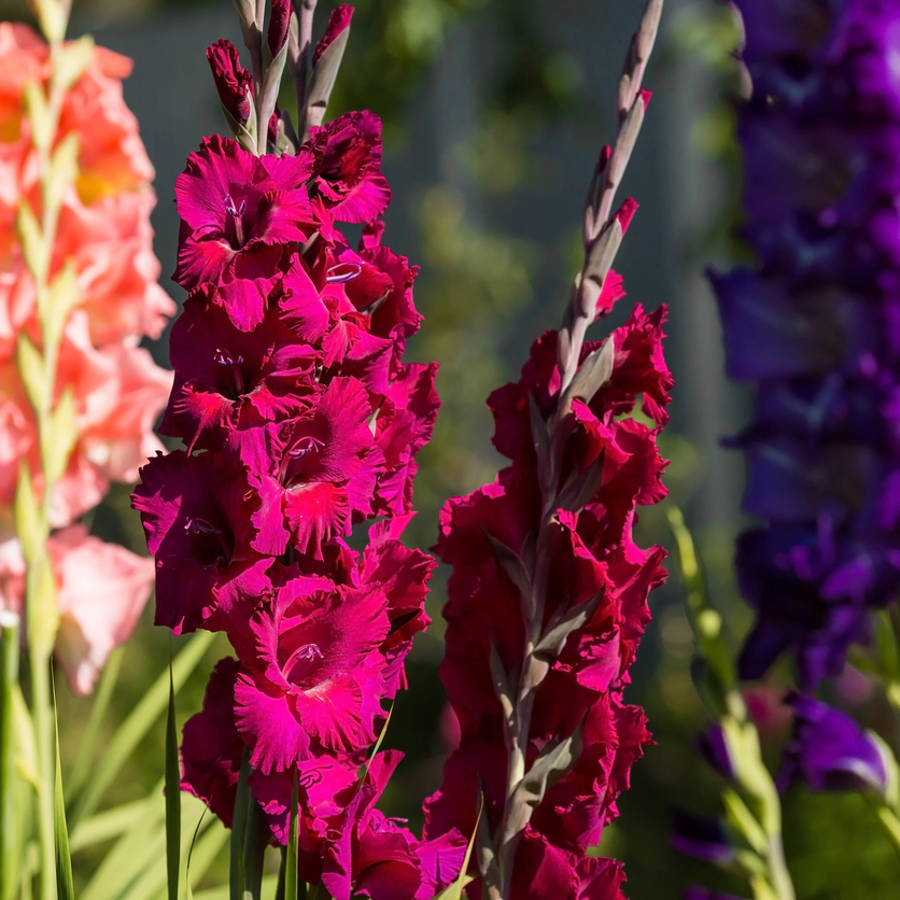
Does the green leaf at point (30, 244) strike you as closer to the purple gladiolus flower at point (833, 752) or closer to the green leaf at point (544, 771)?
the green leaf at point (544, 771)

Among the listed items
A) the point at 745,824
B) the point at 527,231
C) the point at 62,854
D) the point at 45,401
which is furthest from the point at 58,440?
the point at 527,231

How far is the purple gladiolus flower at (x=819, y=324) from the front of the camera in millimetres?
837

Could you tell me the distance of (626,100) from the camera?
1.73 ft

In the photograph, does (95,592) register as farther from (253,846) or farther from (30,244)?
(253,846)

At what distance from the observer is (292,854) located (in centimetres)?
52

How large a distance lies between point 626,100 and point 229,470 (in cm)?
23

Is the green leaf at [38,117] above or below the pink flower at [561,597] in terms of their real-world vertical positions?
above

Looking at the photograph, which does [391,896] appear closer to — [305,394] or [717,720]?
[305,394]

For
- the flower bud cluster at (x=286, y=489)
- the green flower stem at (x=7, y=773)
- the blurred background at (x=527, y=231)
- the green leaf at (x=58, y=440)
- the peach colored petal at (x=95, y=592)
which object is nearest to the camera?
the flower bud cluster at (x=286, y=489)

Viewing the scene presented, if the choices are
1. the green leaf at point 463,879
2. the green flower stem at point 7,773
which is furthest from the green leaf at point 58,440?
the green leaf at point 463,879

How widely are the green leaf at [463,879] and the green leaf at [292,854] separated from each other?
0.21 ft

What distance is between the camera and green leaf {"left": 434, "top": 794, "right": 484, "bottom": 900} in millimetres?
530

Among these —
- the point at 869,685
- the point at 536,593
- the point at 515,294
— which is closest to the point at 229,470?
the point at 536,593

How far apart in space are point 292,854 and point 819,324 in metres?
0.56
